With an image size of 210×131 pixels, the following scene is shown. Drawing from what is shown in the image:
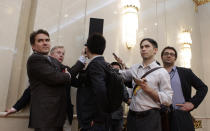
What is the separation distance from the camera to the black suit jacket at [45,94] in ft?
4.34

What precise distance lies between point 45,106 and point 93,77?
1.33 ft

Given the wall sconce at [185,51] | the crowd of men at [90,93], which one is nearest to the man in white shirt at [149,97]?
the crowd of men at [90,93]

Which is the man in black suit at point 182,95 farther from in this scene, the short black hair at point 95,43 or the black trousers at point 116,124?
the short black hair at point 95,43

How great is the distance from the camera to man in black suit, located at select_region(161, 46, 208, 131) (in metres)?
1.75

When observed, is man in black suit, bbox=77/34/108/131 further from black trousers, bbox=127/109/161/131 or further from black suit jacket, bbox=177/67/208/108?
black suit jacket, bbox=177/67/208/108

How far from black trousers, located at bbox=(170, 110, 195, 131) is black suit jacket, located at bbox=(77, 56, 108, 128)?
2.49 ft

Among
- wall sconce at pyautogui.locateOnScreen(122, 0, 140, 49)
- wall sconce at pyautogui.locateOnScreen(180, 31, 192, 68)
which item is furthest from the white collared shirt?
wall sconce at pyautogui.locateOnScreen(180, 31, 192, 68)

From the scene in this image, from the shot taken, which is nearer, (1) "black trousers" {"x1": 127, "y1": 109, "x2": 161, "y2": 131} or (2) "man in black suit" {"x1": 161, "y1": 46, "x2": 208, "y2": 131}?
(1) "black trousers" {"x1": 127, "y1": 109, "x2": 161, "y2": 131}

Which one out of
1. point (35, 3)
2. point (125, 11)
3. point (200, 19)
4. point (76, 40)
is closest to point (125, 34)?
point (125, 11)

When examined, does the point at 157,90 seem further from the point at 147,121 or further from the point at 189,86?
the point at 189,86

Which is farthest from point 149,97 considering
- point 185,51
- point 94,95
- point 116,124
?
point 185,51

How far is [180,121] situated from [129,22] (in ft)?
5.16

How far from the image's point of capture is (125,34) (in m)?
2.72

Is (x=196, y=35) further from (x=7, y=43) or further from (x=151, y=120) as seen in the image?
(x=7, y=43)
